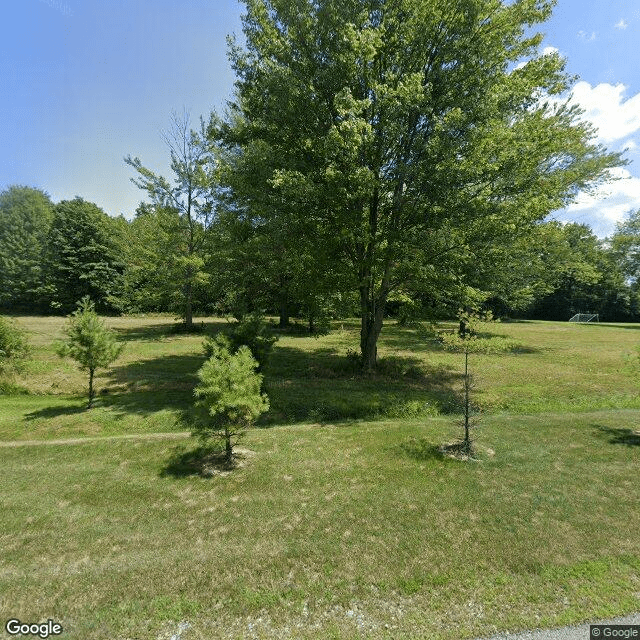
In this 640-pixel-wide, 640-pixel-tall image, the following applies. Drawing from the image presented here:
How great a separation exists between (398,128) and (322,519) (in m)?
12.4

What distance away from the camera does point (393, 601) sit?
5363mm

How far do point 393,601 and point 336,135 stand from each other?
11.9 meters

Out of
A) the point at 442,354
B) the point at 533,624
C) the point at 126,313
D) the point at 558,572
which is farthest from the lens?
the point at 126,313

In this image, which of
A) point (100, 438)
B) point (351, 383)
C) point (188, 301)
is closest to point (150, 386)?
point (100, 438)

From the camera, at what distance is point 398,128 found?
41.9 ft

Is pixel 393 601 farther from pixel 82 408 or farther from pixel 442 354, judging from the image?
pixel 442 354

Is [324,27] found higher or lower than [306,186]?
higher

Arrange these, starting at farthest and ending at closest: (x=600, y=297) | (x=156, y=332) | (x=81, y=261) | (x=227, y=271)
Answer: (x=600, y=297) < (x=81, y=261) < (x=156, y=332) < (x=227, y=271)

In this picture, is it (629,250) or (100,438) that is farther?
(629,250)

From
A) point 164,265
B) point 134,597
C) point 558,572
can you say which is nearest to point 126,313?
point 164,265

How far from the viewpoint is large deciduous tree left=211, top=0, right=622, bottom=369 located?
12.8m

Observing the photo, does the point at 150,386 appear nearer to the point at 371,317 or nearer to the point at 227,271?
the point at 371,317

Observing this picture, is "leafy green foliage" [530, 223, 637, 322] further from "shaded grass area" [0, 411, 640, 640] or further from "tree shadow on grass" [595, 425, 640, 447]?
"shaded grass area" [0, 411, 640, 640]

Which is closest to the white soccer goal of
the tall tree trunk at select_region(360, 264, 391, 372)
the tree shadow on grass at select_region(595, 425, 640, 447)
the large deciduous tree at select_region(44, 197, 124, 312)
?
the tall tree trunk at select_region(360, 264, 391, 372)
